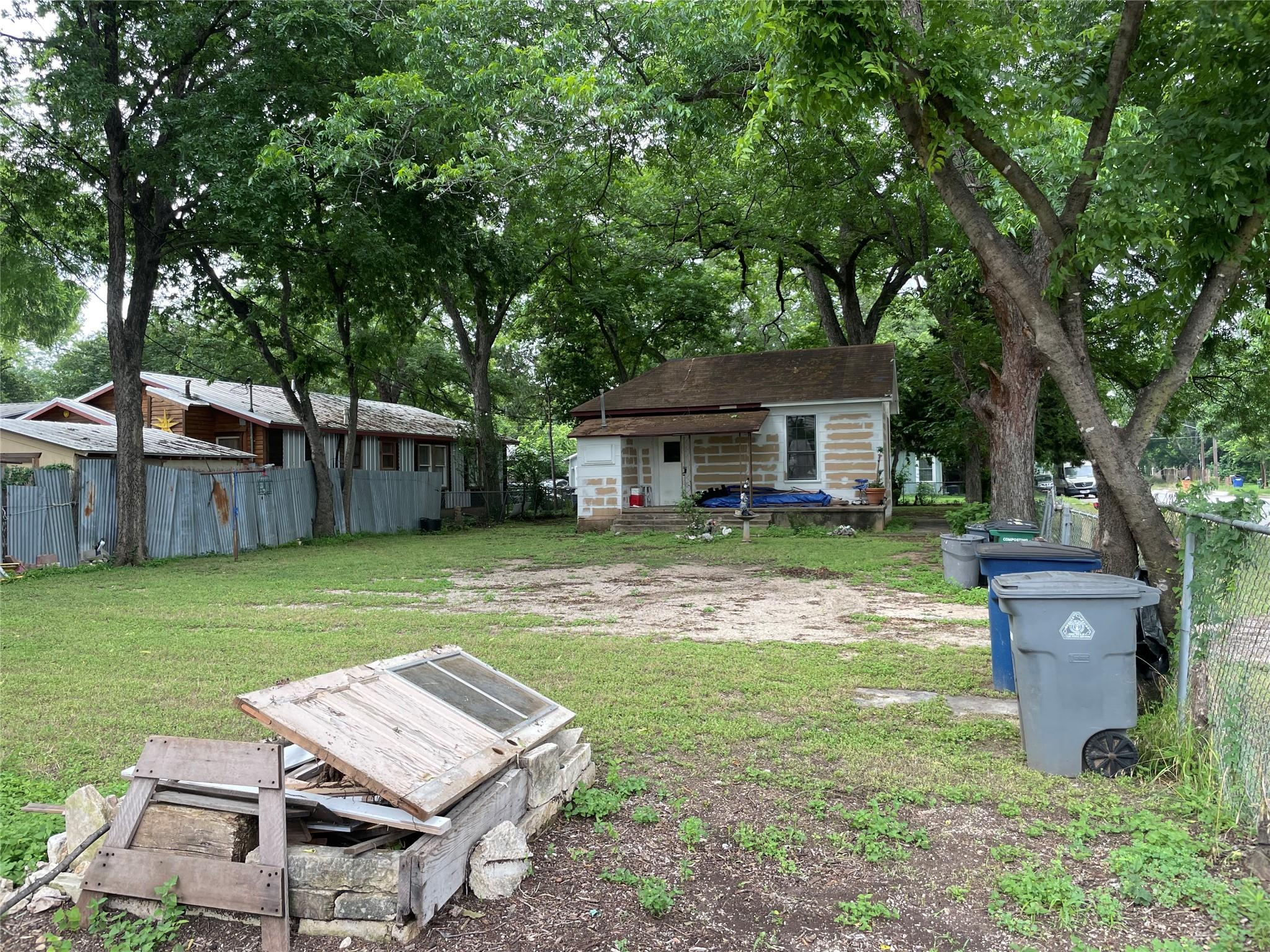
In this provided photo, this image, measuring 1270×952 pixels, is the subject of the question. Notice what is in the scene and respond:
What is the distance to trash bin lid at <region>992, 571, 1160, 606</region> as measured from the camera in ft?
15.0

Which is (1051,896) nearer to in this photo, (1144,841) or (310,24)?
(1144,841)

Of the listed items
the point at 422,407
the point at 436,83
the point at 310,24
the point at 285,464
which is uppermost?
the point at 310,24

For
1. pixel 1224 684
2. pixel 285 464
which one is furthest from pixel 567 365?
pixel 1224 684

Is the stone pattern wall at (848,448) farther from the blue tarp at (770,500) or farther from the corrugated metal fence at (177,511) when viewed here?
the corrugated metal fence at (177,511)

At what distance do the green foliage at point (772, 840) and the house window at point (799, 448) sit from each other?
782 inches

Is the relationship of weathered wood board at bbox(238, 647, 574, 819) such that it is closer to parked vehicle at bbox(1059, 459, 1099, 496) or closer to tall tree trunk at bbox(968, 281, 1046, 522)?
tall tree trunk at bbox(968, 281, 1046, 522)

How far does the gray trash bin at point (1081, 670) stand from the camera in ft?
15.1

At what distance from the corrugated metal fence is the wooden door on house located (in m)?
9.05

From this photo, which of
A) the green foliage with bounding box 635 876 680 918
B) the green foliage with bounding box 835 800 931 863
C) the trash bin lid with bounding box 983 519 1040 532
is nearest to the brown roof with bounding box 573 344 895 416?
the trash bin lid with bounding box 983 519 1040 532

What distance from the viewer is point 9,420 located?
18875 mm

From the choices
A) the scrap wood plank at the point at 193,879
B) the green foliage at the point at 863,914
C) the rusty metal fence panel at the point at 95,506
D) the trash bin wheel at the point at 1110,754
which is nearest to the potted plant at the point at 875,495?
the rusty metal fence panel at the point at 95,506

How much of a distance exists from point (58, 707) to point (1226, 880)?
24.0 ft

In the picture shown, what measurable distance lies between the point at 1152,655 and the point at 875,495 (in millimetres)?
17126

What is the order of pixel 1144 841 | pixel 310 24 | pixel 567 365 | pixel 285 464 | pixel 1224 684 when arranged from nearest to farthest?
pixel 1144 841
pixel 1224 684
pixel 310 24
pixel 285 464
pixel 567 365
